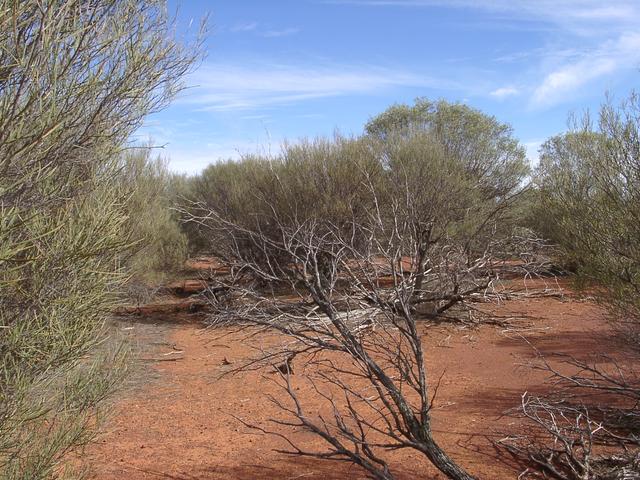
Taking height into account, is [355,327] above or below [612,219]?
below

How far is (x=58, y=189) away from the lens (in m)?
4.21

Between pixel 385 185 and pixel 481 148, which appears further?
pixel 481 148

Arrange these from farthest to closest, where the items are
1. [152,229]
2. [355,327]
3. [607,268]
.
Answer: [152,229], [355,327], [607,268]

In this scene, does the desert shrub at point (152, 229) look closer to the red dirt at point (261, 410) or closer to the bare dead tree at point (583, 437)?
the red dirt at point (261, 410)

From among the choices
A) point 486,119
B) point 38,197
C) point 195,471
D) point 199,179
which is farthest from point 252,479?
point 486,119

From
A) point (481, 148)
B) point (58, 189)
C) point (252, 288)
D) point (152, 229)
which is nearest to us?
point (58, 189)

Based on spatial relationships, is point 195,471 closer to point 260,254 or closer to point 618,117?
point 618,117

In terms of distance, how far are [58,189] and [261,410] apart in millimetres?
5319

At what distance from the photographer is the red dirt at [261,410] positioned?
6395 mm

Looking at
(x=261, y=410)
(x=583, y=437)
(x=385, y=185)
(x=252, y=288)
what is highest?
(x=385, y=185)


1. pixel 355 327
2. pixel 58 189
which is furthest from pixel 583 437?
pixel 355 327

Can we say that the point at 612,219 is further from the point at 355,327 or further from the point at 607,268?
the point at 355,327

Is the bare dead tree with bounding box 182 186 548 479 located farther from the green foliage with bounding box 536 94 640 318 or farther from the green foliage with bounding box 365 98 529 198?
the green foliage with bounding box 365 98 529 198

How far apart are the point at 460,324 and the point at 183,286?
10443 mm
